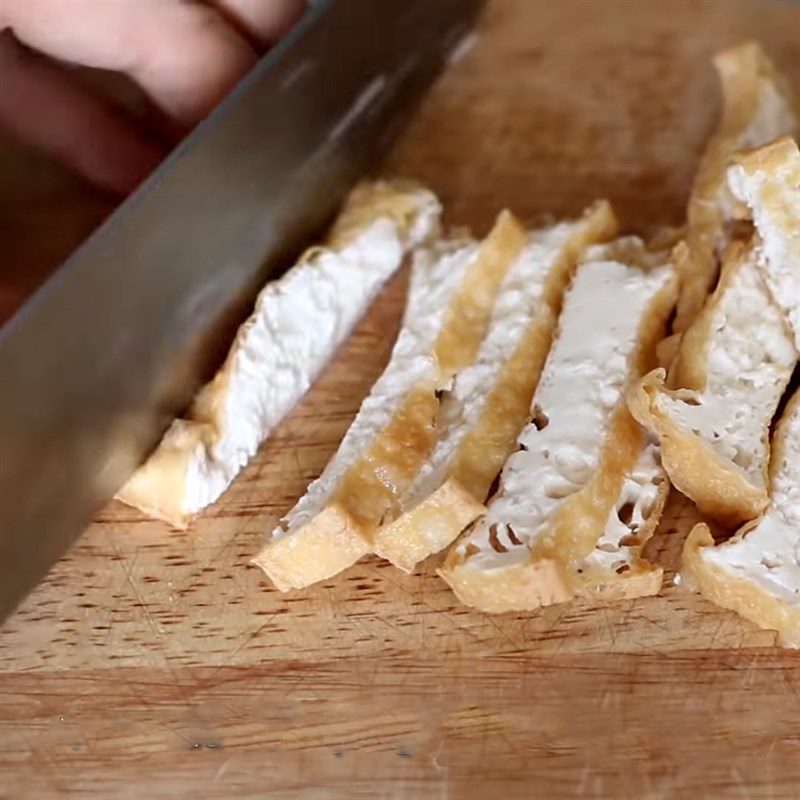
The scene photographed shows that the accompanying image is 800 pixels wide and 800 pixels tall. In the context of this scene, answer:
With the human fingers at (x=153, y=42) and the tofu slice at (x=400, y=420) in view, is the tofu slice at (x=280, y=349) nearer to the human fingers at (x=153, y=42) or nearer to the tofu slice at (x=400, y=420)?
the tofu slice at (x=400, y=420)

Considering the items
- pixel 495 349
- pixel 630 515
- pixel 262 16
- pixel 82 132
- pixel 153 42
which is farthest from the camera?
pixel 82 132

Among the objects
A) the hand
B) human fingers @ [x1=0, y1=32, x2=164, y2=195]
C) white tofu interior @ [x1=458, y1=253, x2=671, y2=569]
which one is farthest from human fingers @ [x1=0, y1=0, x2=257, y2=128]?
white tofu interior @ [x1=458, y1=253, x2=671, y2=569]

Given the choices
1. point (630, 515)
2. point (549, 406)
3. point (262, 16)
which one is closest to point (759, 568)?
point (630, 515)

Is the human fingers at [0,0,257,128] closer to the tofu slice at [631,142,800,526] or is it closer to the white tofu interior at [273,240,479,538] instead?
the white tofu interior at [273,240,479,538]

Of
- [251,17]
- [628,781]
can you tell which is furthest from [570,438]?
[251,17]

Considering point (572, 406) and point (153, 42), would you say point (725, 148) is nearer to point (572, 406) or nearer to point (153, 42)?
point (572, 406)

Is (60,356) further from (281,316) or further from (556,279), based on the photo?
(556,279)
